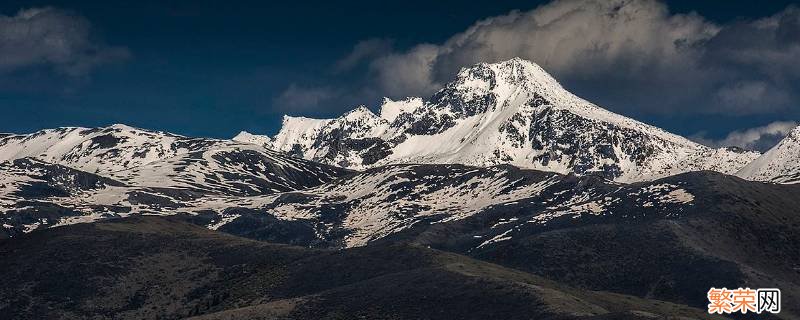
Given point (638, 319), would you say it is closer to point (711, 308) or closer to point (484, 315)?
point (711, 308)

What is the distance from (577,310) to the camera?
638 ft

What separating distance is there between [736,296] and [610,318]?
19837 millimetres

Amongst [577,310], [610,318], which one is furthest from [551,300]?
[610,318]

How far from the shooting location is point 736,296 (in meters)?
165

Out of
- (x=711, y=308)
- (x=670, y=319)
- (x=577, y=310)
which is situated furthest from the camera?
(x=577, y=310)

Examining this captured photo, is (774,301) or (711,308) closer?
(711,308)

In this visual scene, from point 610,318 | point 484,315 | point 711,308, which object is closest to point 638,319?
point 610,318

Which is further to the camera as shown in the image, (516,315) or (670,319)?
(516,315)

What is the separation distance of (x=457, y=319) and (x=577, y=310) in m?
19.8

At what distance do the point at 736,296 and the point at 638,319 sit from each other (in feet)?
55.4

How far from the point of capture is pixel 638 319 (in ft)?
579

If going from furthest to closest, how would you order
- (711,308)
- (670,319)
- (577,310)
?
(577,310) → (670,319) → (711,308)

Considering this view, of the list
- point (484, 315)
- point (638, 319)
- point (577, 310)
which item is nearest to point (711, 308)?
point (638, 319)

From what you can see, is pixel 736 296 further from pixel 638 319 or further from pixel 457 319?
pixel 457 319
